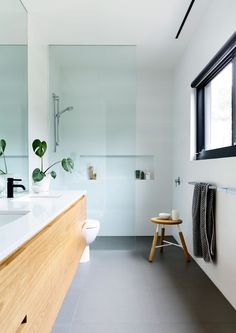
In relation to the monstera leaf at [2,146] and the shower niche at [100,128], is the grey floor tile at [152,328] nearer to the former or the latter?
the monstera leaf at [2,146]

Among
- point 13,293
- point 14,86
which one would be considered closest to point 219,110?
point 14,86

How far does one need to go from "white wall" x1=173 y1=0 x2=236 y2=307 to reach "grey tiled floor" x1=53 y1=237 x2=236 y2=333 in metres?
0.18

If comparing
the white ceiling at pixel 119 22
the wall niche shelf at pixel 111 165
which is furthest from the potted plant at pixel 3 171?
the wall niche shelf at pixel 111 165

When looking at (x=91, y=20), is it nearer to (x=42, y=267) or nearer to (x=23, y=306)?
(x=42, y=267)

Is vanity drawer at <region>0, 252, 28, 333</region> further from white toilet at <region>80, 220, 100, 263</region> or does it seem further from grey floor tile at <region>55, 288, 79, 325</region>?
white toilet at <region>80, 220, 100, 263</region>

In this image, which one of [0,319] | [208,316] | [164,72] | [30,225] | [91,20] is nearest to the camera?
[0,319]

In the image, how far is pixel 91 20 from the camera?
268cm

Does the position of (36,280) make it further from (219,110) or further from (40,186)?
(219,110)

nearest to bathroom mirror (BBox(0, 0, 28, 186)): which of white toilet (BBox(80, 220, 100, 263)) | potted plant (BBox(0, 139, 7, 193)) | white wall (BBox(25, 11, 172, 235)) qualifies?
potted plant (BBox(0, 139, 7, 193))

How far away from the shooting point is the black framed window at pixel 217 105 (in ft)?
6.90

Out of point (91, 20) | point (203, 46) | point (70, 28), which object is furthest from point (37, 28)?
point (203, 46)

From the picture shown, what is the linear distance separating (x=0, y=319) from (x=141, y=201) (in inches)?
133

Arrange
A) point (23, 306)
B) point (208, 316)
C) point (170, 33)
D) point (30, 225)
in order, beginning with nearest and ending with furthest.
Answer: point (23, 306) → point (30, 225) → point (208, 316) → point (170, 33)

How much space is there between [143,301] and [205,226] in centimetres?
79
